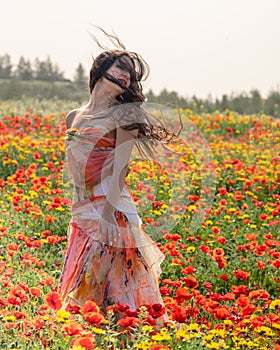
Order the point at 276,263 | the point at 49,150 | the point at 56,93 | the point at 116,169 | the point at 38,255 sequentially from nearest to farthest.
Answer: the point at 116,169 < the point at 276,263 < the point at 38,255 < the point at 49,150 < the point at 56,93

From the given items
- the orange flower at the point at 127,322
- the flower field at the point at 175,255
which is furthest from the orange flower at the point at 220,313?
the orange flower at the point at 127,322

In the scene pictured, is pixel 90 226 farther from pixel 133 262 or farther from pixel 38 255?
pixel 38 255

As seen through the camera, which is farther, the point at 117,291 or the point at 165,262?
the point at 165,262

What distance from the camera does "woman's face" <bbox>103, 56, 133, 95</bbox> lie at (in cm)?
360

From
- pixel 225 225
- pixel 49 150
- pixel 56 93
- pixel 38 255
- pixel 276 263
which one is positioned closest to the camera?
pixel 276 263

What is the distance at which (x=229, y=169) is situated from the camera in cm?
819

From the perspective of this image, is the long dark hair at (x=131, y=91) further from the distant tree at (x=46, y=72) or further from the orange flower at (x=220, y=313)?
the distant tree at (x=46, y=72)

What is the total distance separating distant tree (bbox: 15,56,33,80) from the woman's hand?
21.6 metres

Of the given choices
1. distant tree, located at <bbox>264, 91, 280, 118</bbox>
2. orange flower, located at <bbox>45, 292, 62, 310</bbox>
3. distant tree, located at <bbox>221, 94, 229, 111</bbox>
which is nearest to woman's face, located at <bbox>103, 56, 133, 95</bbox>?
orange flower, located at <bbox>45, 292, 62, 310</bbox>

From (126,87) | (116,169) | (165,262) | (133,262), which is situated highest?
(126,87)

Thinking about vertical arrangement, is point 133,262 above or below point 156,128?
A: below

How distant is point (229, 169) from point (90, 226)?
4.63 m

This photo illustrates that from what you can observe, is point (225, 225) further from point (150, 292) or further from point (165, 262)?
point (150, 292)

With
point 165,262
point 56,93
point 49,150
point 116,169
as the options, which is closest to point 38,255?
point 165,262
